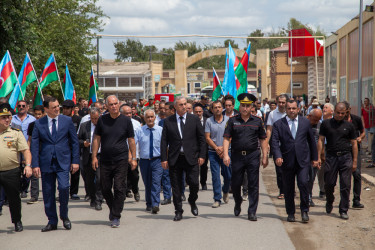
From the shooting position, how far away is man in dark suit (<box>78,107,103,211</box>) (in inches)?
432

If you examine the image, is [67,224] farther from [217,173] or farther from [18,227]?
[217,173]

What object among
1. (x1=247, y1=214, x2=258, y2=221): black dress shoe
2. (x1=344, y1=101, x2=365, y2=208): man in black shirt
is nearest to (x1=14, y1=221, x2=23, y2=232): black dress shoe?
(x1=247, y1=214, x2=258, y2=221): black dress shoe

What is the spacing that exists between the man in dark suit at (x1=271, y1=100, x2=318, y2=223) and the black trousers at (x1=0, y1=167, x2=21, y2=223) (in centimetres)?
395

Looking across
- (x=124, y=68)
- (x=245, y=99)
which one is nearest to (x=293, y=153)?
(x=245, y=99)

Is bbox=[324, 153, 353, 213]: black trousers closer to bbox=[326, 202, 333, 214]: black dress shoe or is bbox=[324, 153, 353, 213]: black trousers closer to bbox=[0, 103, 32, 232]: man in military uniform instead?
bbox=[326, 202, 333, 214]: black dress shoe

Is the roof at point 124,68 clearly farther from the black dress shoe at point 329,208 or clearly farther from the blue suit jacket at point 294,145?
the blue suit jacket at point 294,145

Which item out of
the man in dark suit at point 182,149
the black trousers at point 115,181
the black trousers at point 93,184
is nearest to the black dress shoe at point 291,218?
the man in dark suit at point 182,149

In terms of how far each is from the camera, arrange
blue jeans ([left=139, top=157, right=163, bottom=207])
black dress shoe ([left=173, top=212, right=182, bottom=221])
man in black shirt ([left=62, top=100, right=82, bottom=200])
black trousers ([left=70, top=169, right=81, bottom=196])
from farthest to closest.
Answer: black trousers ([left=70, top=169, right=81, bottom=196]) < man in black shirt ([left=62, top=100, right=82, bottom=200]) < blue jeans ([left=139, top=157, right=163, bottom=207]) < black dress shoe ([left=173, top=212, right=182, bottom=221])

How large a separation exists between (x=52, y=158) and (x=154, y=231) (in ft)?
6.04

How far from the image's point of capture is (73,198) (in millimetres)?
12211

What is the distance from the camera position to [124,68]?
83750 mm

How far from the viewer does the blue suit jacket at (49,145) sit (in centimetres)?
876

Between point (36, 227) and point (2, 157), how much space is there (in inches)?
48.0

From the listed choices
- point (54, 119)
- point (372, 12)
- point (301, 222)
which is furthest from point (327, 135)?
point (372, 12)
